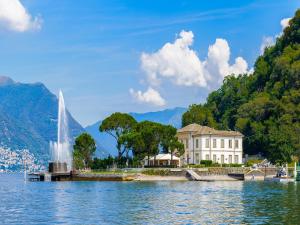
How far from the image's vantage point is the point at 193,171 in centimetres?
11756

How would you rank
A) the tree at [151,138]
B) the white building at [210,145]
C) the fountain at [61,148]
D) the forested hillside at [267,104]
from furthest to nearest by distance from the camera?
1. the forested hillside at [267,104]
2. the white building at [210,145]
3. the fountain at [61,148]
4. the tree at [151,138]

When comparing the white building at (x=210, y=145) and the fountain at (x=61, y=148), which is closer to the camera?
the fountain at (x=61, y=148)

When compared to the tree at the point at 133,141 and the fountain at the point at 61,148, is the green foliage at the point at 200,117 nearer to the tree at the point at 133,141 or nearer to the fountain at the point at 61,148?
the fountain at the point at 61,148

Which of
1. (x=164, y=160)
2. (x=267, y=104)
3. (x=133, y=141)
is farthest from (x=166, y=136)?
(x=267, y=104)

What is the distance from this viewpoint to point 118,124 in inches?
5015

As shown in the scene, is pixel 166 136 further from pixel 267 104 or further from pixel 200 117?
pixel 200 117

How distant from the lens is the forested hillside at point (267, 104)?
137875 millimetres

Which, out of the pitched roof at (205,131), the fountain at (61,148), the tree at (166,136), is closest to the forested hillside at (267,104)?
the pitched roof at (205,131)

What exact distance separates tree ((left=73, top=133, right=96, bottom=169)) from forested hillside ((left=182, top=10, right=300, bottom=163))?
37887 millimetres

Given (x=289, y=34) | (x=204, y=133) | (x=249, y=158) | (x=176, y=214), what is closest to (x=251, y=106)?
Answer: (x=249, y=158)

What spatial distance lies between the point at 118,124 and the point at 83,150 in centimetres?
987

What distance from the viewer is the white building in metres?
135

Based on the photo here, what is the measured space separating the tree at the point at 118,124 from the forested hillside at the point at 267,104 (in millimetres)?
31810

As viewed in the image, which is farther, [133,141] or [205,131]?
[205,131]
